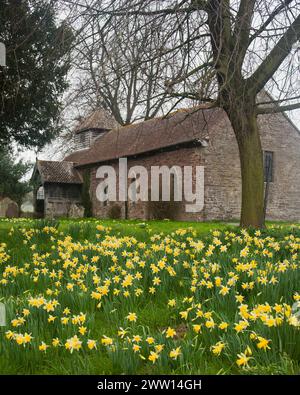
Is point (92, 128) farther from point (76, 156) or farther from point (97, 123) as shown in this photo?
point (76, 156)

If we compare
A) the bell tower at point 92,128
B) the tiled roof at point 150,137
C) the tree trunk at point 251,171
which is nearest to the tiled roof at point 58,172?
the tiled roof at point 150,137

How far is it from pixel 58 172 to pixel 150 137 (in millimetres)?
9149

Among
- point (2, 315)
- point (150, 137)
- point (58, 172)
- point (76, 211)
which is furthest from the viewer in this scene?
point (58, 172)

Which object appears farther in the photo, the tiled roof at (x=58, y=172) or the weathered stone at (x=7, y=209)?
the tiled roof at (x=58, y=172)

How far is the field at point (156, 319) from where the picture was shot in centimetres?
308

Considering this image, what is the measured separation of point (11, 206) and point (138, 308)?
91.4 ft

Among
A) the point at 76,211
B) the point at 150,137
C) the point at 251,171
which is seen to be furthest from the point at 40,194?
the point at 251,171

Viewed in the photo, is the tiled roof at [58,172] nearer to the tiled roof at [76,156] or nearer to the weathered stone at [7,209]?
the tiled roof at [76,156]

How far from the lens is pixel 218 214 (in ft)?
74.1

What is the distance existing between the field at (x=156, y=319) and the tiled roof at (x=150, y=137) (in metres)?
14.9

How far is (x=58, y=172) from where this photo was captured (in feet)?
109

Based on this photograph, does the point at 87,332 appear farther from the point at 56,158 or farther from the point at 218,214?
the point at 56,158

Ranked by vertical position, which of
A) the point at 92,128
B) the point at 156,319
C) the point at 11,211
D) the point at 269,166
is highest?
the point at 92,128

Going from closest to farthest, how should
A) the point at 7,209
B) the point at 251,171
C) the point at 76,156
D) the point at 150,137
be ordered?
the point at 251,171 → the point at 150,137 → the point at 7,209 → the point at 76,156
